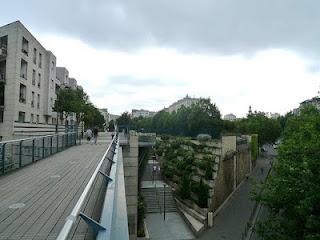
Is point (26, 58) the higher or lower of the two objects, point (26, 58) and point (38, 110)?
the higher

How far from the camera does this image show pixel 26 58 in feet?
104

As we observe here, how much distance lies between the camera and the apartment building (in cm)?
2917

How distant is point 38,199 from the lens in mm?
7426

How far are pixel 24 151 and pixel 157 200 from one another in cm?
2446

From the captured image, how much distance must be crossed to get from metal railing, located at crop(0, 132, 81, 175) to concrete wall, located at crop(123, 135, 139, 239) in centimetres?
451

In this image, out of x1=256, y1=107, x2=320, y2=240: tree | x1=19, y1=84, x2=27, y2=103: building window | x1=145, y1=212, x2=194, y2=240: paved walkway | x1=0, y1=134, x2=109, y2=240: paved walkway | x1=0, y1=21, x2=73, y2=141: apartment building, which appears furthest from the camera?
x1=19, y1=84, x2=27, y2=103: building window

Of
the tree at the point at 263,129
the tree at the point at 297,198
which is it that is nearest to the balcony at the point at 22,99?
the tree at the point at 297,198

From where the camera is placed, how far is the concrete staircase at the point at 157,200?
3341 cm

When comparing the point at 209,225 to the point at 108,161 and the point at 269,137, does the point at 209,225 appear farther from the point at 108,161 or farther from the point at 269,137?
the point at 269,137

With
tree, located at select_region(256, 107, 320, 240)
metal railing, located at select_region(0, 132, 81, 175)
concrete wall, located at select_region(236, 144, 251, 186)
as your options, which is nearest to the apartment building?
metal railing, located at select_region(0, 132, 81, 175)

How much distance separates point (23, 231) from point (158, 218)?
2675cm

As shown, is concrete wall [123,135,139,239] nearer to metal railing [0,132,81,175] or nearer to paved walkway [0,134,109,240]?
metal railing [0,132,81,175]

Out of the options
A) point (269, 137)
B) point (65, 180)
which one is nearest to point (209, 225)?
point (65, 180)

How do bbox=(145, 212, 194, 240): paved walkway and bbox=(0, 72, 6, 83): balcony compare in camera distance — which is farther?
bbox=(0, 72, 6, 83): balcony
